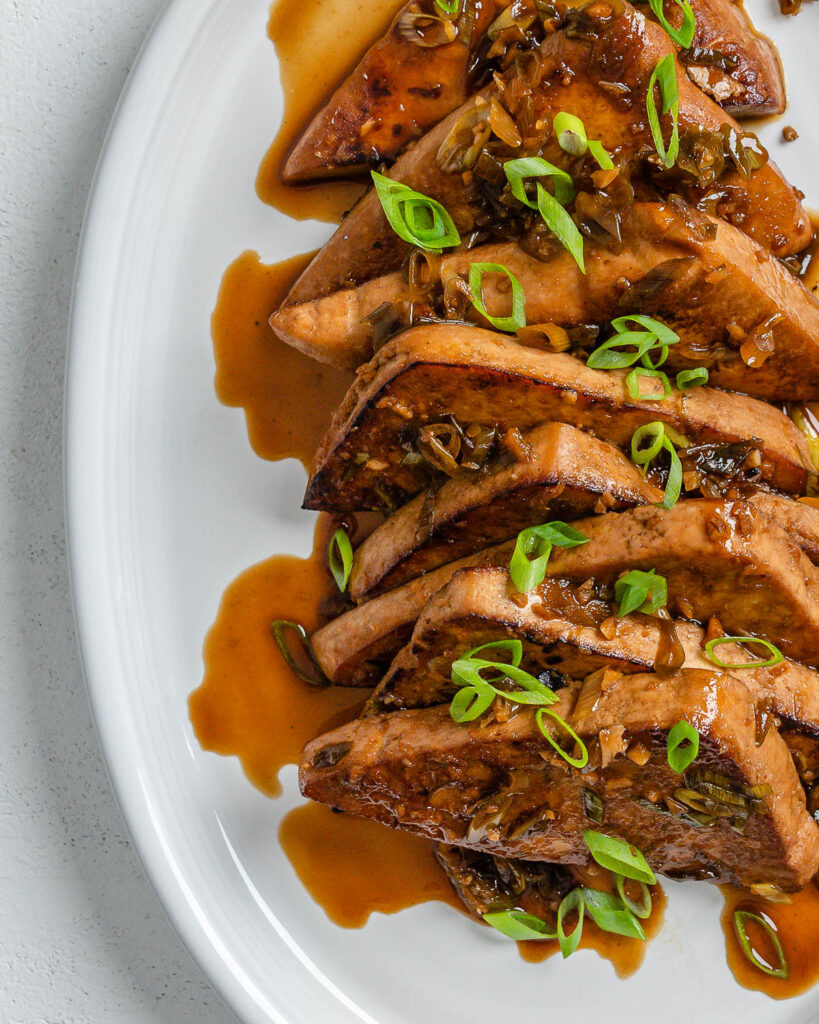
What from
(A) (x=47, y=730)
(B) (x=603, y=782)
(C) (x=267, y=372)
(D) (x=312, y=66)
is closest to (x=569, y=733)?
(B) (x=603, y=782)

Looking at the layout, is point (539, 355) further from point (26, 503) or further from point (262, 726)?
point (26, 503)

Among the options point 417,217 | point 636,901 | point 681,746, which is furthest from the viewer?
point 636,901

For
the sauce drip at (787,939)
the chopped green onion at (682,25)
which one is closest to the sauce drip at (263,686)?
the sauce drip at (787,939)

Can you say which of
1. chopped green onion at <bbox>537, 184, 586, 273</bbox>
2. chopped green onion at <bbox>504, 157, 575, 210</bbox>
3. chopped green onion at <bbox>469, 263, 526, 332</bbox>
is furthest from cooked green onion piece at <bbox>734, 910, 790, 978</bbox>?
chopped green onion at <bbox>504, 157, 575, 210</bbox>

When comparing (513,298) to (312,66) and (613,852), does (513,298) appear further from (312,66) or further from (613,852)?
(613,852)

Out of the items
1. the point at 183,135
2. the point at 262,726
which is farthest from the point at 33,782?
the point at 183,135

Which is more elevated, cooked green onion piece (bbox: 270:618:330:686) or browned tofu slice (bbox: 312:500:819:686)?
browned tofu slice (bbox: 312:500:819:686)

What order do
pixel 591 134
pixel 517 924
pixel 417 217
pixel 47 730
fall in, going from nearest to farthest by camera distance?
pixel 591 134 < pixel 417 217 < pixel 517 924 < pixel 47 730

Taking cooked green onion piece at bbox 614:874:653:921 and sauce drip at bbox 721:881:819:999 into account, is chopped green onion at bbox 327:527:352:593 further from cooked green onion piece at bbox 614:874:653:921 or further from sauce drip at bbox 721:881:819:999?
sauce drip at bbox 721:881:819:999
